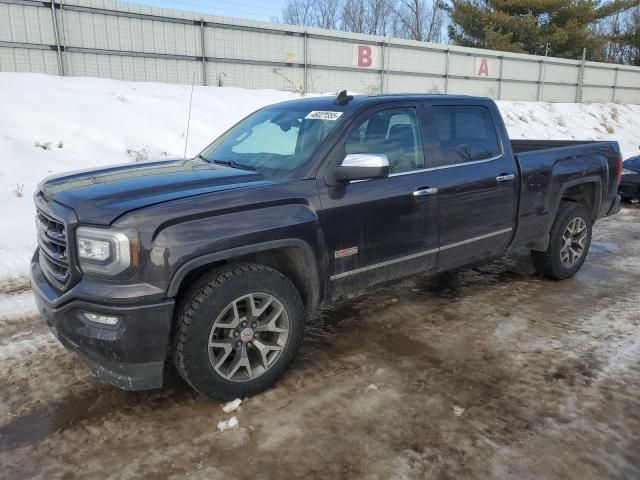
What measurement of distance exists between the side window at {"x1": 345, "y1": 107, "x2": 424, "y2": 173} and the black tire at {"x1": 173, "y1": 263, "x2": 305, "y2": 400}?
1108 millimetres

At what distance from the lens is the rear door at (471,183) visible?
13.5 ft

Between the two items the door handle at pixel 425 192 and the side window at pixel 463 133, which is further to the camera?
the side window at pixel 463 133

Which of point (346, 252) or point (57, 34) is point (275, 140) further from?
point (57, 34)

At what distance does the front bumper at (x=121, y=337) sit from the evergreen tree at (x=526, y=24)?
31.0 meters

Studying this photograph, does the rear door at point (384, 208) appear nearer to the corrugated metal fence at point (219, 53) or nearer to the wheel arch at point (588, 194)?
the wheel arch at point (588, 194)

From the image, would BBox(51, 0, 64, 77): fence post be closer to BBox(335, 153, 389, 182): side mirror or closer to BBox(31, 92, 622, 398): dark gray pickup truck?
BBox(31, 92, 622, 398): dark gray pickup truck

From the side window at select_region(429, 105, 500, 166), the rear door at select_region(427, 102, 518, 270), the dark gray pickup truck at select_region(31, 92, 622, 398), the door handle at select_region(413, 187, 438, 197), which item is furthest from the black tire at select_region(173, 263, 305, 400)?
the side window at select_region(429, 105, 500, 166)

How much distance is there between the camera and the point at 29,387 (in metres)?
3.30

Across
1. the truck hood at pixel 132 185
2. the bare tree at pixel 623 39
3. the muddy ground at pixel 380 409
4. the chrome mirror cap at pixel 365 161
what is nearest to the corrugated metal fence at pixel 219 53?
the truck hood at pixel 132 185

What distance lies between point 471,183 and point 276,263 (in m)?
1.84

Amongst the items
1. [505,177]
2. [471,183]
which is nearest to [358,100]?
[471,183]

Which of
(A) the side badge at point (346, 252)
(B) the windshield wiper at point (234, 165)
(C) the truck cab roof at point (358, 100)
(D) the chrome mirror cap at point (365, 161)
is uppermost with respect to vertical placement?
(C) the truck cab roof at point (358, 100)

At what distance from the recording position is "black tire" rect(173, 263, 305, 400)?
113 inches

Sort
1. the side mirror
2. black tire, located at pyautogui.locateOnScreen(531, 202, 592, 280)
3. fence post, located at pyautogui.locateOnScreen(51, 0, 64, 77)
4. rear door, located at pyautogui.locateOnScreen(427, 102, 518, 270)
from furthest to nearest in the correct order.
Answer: fence post, located at pyautogui.locateOnScreen(51, 0, 64, 77), black tire, located at pyautogui.locateOnScreen(531, 202, 592, 280), rear door, located at pyautogui.locateOnScreen(427, 102, 518, 270), the side mirror
